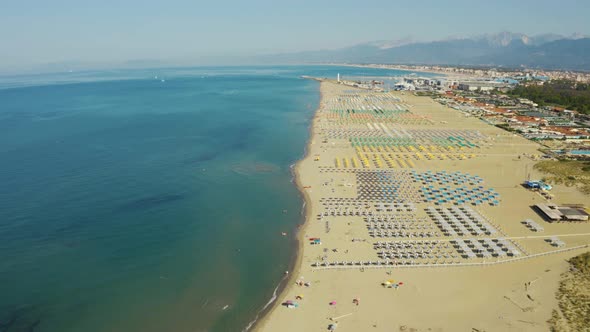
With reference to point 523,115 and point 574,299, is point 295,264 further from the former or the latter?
point 523,115

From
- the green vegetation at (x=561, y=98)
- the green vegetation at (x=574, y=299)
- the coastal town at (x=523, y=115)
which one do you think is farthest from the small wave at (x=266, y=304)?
the green vegetation at (x=561, y=98)

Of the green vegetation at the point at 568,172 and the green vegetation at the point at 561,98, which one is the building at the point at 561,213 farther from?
the green vegetation at the point at 561,98

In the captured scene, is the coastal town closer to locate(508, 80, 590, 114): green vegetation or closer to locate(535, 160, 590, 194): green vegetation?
locate(508, 80, 590, 114): green vegetation

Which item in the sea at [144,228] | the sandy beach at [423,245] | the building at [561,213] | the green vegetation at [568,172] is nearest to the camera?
the sandy beach at [423,245]

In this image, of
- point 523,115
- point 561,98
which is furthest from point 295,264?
point 561,98

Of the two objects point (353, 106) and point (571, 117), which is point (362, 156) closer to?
point (353, 106)

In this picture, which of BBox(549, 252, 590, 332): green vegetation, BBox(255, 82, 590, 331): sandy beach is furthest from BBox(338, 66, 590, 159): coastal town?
BBox(549, 252, 590, 332): green vegetation
